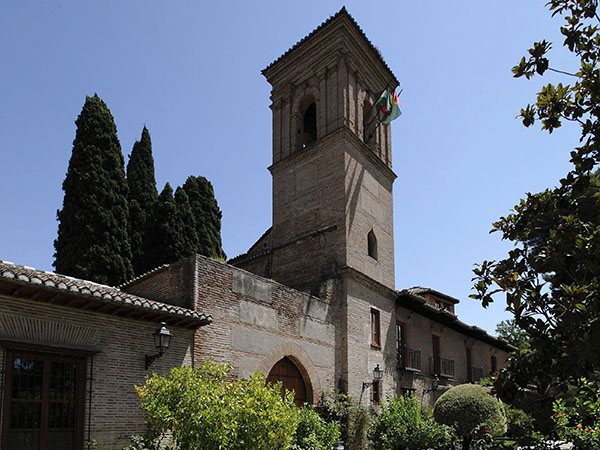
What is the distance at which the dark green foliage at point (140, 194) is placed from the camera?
2158cm

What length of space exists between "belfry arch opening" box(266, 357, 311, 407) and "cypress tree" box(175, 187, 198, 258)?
9.41 metres

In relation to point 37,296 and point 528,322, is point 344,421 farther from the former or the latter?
point 528,322

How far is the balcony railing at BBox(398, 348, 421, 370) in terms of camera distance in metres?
18.6

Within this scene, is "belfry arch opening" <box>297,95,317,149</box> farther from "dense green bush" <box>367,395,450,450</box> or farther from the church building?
"dense green bush" <box>367,395,450,450</box>

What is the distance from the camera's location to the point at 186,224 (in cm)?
2259

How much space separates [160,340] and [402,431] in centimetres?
669

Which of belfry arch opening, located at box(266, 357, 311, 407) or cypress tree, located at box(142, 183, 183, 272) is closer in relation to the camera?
belfry arch opening, located at box(266, 357, 311, 407)

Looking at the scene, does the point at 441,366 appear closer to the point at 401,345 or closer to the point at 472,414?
the point at 401,345

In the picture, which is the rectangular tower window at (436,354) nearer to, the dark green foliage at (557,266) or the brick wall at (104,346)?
the brick wall at (104,346)

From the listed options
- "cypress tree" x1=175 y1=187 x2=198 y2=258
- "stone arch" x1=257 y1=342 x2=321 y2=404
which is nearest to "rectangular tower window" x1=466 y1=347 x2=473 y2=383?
"stone arch" x1=257 y1=342 x2=321 y2=404

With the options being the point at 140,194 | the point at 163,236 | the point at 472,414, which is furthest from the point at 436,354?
the point at 140,194

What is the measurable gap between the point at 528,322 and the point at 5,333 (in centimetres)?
748

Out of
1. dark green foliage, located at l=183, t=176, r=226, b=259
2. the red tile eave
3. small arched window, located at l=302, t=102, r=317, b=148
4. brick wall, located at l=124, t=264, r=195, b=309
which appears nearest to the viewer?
the red tile eave

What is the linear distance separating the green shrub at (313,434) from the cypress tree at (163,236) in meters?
11.1
